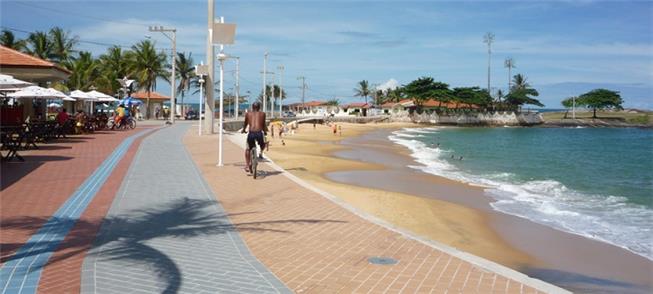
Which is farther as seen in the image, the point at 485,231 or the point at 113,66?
the point at 113,66

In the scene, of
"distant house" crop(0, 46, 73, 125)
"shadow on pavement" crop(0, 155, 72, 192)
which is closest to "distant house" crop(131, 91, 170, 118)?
"distant house" crop(0, 46, 73, 125)

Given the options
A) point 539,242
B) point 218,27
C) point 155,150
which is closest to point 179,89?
point 155,150

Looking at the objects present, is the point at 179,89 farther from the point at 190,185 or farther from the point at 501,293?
the point at 501,293

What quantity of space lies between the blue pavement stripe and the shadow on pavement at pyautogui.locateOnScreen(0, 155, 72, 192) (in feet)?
4.96

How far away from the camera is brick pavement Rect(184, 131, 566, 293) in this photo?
485 cm

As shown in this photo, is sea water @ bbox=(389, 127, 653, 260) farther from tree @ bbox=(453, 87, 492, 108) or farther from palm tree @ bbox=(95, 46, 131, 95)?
tree @ bbox=(453, 87, 492, 108)

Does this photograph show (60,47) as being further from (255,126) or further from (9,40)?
(255,126)

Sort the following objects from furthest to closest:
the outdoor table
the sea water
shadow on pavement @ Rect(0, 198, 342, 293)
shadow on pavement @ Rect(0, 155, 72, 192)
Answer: the outdoor table → the sea water → shadow on pavement @ Rect(0, 155, 72, 192) → shadow on pavement @ Rect(0, 198, 342, 293)

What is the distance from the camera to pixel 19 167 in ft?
38.1

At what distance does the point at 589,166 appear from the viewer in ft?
92.6

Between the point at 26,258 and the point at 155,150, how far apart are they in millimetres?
11642

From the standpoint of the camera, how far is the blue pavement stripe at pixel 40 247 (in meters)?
4.59

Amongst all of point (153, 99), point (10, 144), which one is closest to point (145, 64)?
point (153, 99)

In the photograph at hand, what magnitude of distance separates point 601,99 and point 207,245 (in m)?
128
